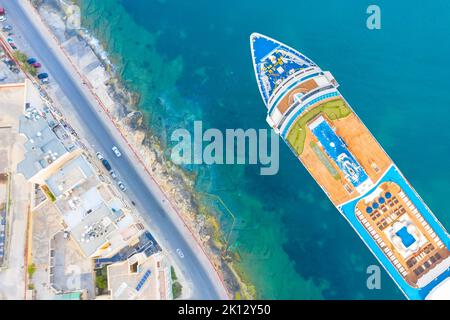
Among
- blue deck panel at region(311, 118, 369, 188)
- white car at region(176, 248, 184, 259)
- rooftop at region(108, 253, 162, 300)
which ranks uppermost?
blue deck panel at region(311, 118, 369, 188)

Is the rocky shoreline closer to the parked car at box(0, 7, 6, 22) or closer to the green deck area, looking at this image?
the parked car at box(0, 7, 6, 22)

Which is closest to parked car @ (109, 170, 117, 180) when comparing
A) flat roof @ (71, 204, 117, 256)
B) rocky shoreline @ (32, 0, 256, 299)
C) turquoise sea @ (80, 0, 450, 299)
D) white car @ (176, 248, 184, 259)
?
rocky shoreline @ (32, 0, 256, 299)

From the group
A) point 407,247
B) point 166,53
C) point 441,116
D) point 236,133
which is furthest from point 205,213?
point 441,116

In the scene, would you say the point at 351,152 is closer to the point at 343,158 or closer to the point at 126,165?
the point at 343,158

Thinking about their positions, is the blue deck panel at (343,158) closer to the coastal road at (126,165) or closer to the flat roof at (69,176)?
the coastal road at (126,165)

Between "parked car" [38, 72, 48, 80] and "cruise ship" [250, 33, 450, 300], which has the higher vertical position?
"parked car" [38, 72, 48, 80]

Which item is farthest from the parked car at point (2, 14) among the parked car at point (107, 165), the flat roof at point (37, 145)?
the parked car at point (107, 165)
